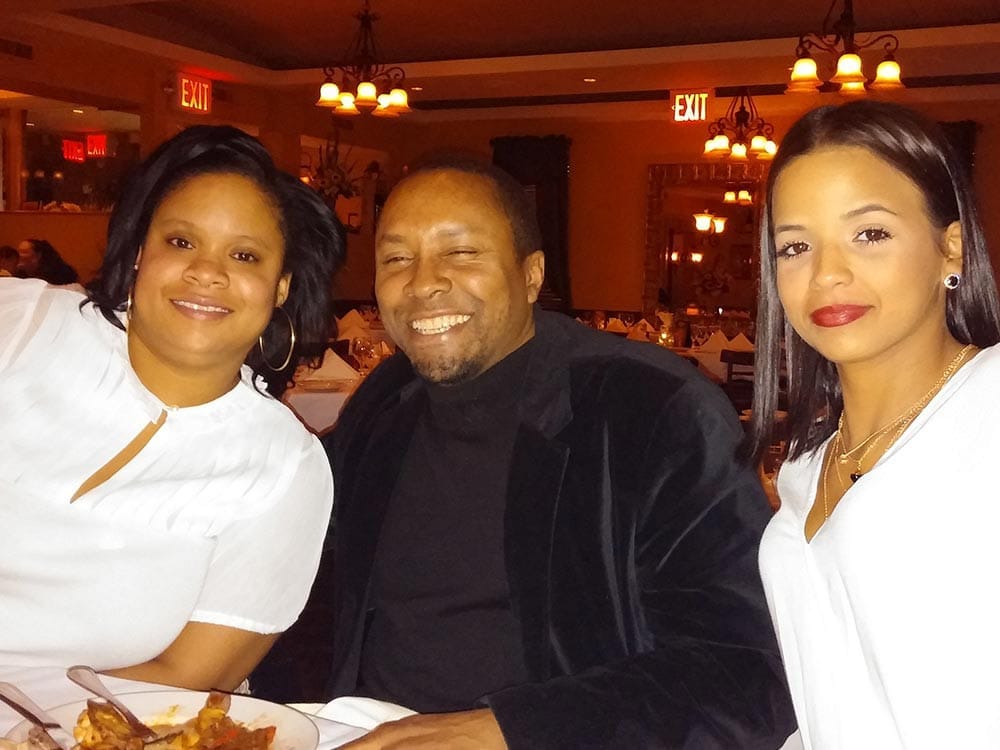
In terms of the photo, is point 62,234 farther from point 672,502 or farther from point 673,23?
point 672,502

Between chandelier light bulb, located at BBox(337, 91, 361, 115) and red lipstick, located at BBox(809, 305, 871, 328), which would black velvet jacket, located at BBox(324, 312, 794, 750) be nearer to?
red lipstick, located at BBox(809, 305, 871, 328)

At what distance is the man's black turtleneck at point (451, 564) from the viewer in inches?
73.1

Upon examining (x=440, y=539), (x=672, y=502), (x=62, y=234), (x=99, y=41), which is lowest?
(x=440, y=539)

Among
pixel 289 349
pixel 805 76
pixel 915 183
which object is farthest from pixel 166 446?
pixel 805 76

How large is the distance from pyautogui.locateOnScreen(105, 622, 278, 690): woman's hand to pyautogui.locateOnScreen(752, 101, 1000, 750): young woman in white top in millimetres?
958

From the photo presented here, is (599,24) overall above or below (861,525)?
above

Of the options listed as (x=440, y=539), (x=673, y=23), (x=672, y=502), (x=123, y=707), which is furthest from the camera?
(x=673, y=23)

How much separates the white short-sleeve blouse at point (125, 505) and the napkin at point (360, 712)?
1.61 ft

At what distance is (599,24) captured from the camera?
31.2 feet

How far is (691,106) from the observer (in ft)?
33.3

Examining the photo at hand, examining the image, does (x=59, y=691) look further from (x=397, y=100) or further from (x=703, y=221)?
(x=703, y=221)

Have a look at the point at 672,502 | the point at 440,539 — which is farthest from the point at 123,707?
the point at 672,502

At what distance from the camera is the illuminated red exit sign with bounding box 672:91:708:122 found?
33.2 feet

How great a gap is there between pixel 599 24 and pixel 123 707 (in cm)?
911
